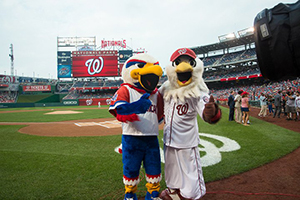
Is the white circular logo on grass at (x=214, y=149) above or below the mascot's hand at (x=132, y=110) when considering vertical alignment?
below

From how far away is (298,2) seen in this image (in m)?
1.08

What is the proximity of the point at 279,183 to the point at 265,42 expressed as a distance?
9.99 feet

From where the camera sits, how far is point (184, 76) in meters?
2.29

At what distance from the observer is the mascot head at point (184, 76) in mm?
2256

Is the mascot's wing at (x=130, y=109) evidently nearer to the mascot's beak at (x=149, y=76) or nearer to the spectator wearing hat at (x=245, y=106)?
the mascot's beak at (x=149, y=76)

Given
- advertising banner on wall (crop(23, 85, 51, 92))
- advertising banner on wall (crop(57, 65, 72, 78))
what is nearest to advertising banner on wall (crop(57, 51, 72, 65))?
advertising banner on wall (crop(57, 65, 72, 78))

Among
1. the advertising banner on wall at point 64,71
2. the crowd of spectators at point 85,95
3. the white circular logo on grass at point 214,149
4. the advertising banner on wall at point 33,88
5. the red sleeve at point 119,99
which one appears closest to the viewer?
the red sleeve at point 119,99

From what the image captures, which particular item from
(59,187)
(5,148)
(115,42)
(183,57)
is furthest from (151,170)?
(115,42)

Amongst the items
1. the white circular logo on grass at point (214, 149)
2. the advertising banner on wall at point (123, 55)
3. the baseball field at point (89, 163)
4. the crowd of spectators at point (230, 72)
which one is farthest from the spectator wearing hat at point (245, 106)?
the advertising banner on wall at point (123, 55)

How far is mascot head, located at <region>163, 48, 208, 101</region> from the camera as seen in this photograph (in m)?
2.26

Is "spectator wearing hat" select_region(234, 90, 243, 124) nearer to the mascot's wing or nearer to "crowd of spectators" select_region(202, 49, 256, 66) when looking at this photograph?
the mascot's wing

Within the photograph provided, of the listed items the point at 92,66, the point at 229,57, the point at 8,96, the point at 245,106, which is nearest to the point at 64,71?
the point at 92,66

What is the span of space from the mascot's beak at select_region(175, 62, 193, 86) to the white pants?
890mm

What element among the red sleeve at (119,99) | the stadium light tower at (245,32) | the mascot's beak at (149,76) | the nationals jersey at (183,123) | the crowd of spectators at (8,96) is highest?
the stadium light tower at (245,32)
